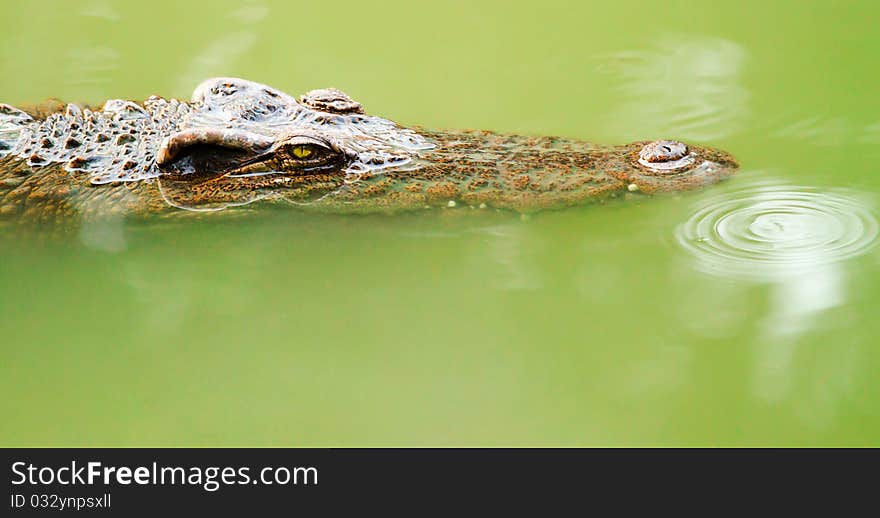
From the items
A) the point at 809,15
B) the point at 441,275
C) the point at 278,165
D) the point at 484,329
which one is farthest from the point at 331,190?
the point at 809,15

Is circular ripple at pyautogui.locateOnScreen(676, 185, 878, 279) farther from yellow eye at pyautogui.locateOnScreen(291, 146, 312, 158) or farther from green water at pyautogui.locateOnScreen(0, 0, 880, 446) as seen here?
yellow eye at pyautogui.locateOnScreen(291, 146, 312, 158)

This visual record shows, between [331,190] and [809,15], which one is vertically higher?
[809,15]

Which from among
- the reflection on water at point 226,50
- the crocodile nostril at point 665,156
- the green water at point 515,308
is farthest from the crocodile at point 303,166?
the reflection on water at point 226,50

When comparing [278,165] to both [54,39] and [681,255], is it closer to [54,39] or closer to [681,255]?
[681,255]

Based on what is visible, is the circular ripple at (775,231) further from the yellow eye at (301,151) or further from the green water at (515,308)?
the yellow eye at (301,151)
